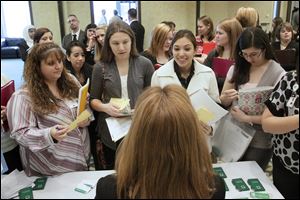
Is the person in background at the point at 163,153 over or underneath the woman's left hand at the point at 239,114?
over

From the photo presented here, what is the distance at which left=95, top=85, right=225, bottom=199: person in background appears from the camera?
82 cm

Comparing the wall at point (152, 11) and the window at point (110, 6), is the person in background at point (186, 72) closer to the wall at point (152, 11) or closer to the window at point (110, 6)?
the wall at point (152, 11)

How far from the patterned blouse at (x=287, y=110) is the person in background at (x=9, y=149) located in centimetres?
122

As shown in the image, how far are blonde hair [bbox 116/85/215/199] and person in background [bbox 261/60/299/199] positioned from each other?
23.4 inches

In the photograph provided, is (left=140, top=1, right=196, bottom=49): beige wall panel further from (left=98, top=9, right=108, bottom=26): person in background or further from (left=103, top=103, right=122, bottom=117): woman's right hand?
(left=103, top=103, right=122, bottom=117): woman's right hand

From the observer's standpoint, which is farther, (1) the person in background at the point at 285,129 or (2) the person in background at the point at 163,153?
(1) the person in background at the point at 285,129

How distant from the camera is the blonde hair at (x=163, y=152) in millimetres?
816

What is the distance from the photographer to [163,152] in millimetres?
829

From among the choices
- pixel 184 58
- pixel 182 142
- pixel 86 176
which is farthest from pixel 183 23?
pixel 182 142

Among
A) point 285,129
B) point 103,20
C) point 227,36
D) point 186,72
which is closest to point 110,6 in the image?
point 103,20

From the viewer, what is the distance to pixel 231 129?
1710 mm

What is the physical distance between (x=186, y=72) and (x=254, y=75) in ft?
1.33

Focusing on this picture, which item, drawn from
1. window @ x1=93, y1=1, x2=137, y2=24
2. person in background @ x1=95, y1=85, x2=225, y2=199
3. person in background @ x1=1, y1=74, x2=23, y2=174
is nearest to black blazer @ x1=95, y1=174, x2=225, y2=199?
person in background @ x1=95, y1=85, x2=225, y2=199

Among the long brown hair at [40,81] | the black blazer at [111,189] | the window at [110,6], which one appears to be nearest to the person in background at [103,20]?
the window at [110,6]
